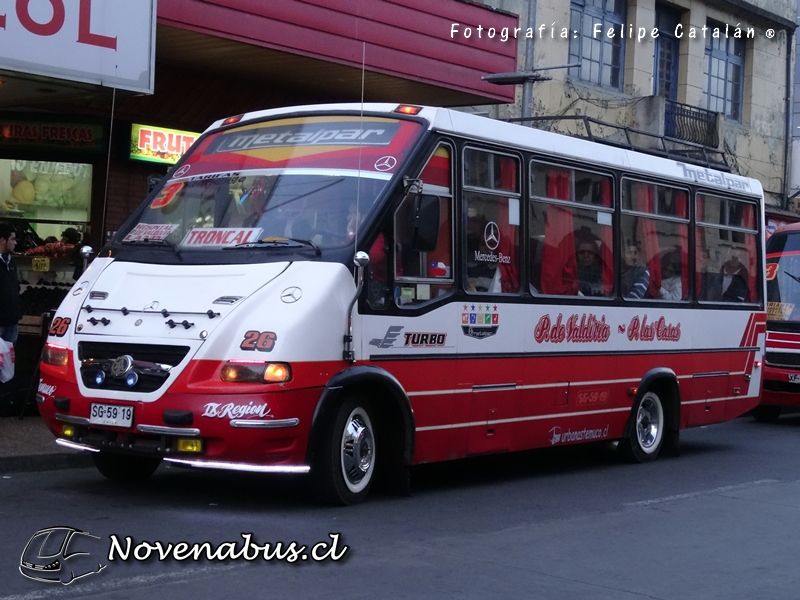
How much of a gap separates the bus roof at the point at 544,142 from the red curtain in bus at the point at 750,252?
0.22 metres

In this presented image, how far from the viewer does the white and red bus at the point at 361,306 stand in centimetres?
782

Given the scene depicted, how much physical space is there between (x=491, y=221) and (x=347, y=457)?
2457 mm

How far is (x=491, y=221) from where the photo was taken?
977 cm

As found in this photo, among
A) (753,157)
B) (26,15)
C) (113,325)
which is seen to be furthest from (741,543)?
(753,157)

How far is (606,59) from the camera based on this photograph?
24406 mm

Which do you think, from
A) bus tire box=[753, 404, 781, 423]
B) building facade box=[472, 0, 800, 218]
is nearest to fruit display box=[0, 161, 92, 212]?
building facade box=[472, 0, 800, 218]

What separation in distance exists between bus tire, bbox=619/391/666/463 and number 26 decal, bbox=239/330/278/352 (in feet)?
16.3

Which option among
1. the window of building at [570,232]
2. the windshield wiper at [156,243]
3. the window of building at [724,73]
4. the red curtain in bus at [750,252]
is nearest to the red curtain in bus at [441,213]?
the window of building at [570,232]

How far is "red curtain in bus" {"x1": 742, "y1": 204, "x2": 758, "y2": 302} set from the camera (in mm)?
13664

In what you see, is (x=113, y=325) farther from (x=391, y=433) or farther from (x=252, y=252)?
(x=391, y=433)

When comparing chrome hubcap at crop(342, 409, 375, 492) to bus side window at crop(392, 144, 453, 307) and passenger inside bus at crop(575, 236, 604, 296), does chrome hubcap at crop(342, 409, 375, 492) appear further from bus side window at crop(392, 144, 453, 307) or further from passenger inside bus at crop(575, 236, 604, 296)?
passenger inside bus at crop(575, 236, 604, 296)

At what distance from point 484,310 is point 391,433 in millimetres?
1414

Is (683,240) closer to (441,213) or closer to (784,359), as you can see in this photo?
(441,213)
